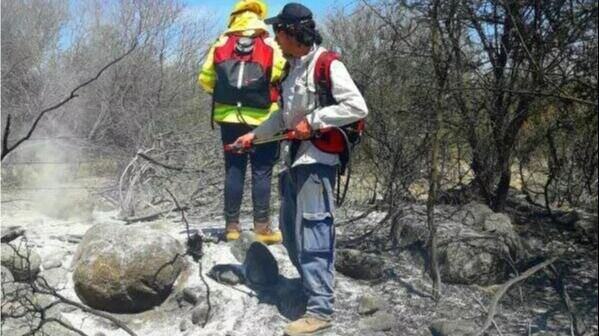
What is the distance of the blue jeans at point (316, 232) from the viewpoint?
424cm

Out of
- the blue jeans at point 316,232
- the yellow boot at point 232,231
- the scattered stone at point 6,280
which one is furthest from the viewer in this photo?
the yellow boot at point 232,231

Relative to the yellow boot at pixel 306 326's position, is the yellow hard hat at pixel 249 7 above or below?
above

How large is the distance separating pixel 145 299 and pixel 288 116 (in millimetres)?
1647

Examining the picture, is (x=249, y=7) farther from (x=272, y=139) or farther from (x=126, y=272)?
(x=126, y=272)

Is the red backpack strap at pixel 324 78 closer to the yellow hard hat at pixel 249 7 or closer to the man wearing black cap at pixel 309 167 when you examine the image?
the man wearing black cap at pixel 309 167

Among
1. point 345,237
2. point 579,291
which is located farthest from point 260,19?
point 579,291

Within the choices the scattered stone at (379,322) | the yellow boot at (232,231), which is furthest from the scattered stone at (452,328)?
the yellow boot at (232,231)

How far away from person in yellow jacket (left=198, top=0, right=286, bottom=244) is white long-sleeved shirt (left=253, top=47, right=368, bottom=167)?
88cm

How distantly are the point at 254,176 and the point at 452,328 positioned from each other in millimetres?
1977

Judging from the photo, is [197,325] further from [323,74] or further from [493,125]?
[493,125]

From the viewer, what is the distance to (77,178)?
8.88m

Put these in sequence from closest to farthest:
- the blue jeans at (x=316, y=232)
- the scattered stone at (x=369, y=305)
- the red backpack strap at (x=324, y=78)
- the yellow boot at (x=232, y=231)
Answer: the red backpack strap at (x=324, y=78), the blue jeans at (x=316, y=232), the scattered stone at (x=369, y=305), the yellow boot at (x=232, y=231)

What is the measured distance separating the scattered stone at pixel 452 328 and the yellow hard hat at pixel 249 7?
2643 millimetres

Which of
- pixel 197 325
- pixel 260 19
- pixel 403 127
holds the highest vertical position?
pixel 260 19
